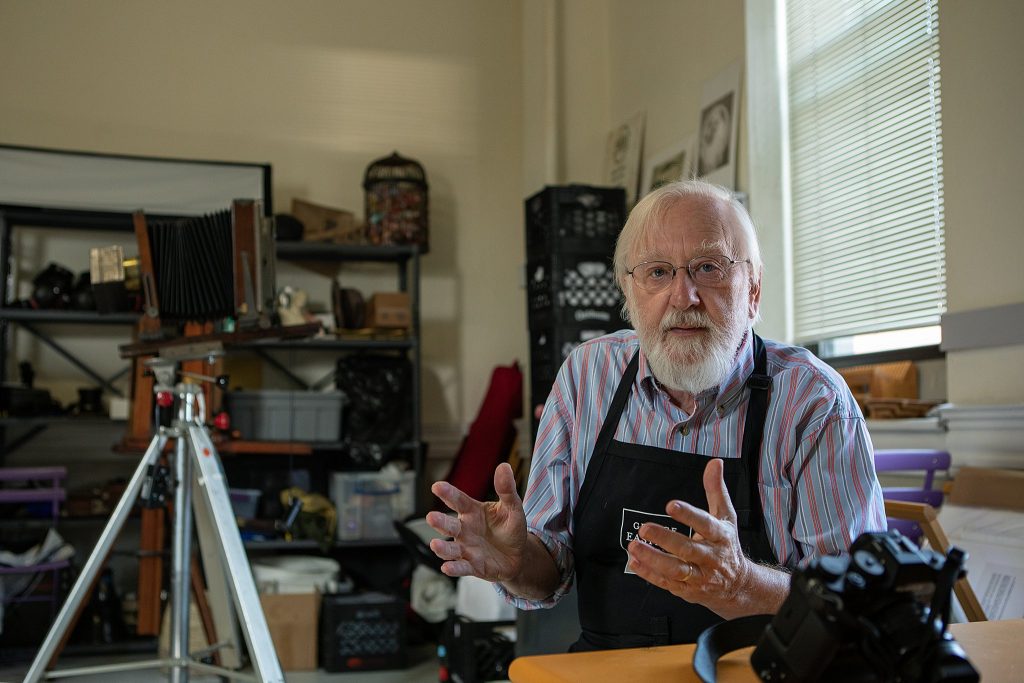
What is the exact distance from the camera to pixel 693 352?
1720mm

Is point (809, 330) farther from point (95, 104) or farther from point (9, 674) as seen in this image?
point (95, 104)

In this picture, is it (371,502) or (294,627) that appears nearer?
(294,627)

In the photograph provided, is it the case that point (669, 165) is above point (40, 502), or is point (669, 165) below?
above

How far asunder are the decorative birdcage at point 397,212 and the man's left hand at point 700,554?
14.1ft

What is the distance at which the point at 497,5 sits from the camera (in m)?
6.07

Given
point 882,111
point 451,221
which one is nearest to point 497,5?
point 451,221

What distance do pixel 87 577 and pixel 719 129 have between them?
2.91 metres

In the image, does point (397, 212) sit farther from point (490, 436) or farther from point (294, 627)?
point (294, 627)

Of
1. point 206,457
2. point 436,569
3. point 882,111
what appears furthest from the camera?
point 436,569

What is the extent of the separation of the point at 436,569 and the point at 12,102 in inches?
132

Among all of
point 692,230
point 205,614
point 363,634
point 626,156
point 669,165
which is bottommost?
point 363,634

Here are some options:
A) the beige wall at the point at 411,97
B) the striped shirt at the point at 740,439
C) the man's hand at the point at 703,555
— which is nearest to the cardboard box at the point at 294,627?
the beige wall at the point at 411,97

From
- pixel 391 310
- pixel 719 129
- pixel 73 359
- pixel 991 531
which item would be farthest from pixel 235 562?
pixel 73 359

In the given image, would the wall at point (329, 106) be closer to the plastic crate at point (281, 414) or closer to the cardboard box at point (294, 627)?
the plastic crate at point (281, 414)
